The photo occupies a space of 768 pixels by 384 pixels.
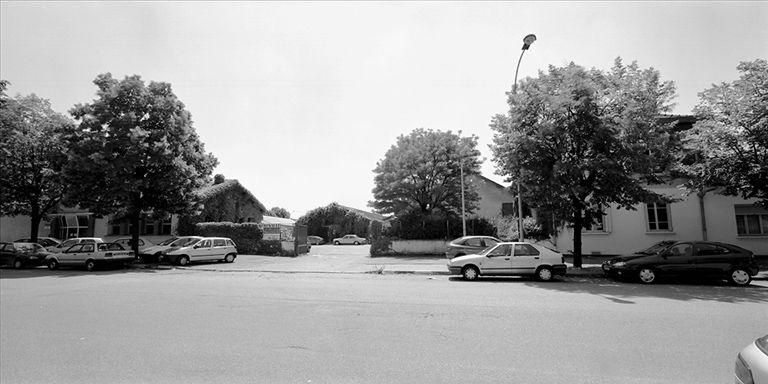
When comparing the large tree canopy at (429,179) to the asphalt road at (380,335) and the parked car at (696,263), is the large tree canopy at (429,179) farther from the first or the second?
the asphalt road at (380,335)

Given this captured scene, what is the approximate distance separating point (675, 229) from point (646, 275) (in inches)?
423

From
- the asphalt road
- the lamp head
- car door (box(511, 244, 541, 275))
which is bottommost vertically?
the asphalt road

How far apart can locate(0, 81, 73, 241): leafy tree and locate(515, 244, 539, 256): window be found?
81.7ft

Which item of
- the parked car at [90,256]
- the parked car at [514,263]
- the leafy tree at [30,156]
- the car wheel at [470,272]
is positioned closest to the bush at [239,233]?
the parked car at [90,256]

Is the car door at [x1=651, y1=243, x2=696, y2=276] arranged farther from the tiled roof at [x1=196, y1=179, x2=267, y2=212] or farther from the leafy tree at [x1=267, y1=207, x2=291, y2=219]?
the leafy tree at [x1=267, y1=207, x2=291, y2=219]

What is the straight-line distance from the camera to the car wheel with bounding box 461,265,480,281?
47.0ft

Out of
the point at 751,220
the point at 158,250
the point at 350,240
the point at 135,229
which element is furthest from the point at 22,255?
the point at 751,220

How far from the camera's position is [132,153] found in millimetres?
20859

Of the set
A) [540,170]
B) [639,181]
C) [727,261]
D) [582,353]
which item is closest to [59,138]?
[540,170]

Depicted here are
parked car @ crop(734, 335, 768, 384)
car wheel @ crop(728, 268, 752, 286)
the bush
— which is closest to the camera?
parked car @ crop(734, 335, 768, 384)

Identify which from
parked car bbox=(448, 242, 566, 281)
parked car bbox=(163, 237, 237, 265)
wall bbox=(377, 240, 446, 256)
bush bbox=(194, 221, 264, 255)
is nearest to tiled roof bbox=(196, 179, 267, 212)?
bush bbox=(194, 221, 264, 255)

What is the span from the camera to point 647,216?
869 inches

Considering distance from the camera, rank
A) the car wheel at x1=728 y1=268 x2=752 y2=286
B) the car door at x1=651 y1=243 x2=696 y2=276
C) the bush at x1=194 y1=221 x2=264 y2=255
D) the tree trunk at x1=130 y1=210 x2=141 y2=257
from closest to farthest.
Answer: the car wheel at x1=728 y1=268 x2=752 y2=286 < the car door at x1=651 y1=243 x2=696 y2=276 < the tree trunk at x1=130 y1=210 x2=141 y2=257 < the bush at x1=194 y1=221 x2=264 y2=255

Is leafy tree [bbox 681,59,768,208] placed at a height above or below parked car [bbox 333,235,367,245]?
above
